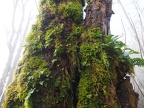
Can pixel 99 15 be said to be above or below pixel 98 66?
above

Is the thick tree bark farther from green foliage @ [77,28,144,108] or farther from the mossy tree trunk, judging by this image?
green foliage @ [77,28,144,108]

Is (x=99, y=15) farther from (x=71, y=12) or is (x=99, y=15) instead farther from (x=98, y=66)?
(x=98, y=66)

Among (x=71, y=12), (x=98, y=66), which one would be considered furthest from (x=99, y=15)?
(x=98, y=66)

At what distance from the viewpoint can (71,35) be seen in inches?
121

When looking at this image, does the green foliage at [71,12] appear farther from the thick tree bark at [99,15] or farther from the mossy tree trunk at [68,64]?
the thick tree bark at [99,15]

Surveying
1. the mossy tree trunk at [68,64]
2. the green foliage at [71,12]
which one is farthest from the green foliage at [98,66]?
the green foliage at [71,12]

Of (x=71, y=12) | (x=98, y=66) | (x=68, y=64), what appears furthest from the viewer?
(x=71, y=12)

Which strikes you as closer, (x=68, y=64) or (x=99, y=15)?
(x=68, y=64)

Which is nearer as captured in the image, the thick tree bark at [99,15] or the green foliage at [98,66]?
the green foliage at [98,66]

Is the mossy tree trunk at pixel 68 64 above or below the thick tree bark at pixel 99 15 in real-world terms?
below

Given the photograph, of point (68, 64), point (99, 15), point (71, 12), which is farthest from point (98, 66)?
point (71, 12)

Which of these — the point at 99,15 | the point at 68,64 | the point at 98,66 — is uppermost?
the point at 99,15

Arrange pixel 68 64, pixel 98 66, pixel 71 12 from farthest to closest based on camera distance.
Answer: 1. pixel 71 12
2. pixel 68 64
3. pixel 98 66

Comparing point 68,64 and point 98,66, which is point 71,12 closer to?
point 68,64
